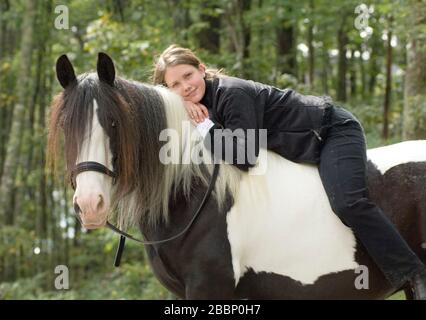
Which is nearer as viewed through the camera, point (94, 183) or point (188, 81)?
point (94, 183)

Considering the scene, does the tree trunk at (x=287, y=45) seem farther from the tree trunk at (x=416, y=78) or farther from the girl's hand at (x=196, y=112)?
the girl's hand at (x=196, y=112)

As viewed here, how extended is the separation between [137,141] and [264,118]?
0.78 metres

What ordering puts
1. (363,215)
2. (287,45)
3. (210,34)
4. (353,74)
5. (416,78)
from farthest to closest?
1. (353,74)
2. (287,45)
3. (210,34)
4. (416,78)
5. (363,215)

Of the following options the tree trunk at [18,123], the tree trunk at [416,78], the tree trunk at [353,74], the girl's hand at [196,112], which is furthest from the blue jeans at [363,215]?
the tree trunk at [353,74]

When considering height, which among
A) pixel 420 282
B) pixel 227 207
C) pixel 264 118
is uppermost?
pixel 264 118

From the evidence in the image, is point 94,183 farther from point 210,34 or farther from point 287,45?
point 287,45

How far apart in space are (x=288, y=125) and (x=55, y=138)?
4.33 feet

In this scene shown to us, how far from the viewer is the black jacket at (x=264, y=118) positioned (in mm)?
3613

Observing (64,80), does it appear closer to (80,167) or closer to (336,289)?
(80,167)

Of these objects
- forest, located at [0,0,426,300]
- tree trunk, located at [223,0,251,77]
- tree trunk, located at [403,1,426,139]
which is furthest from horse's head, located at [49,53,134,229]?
tree trunk, located at [223,0,251,77]

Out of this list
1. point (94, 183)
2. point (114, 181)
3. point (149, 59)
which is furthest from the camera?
point (149, 59)

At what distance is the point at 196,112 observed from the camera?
3.76 m

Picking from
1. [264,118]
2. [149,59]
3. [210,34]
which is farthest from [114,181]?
[210,34]

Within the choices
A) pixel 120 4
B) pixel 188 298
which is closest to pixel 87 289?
pixel 120 4
